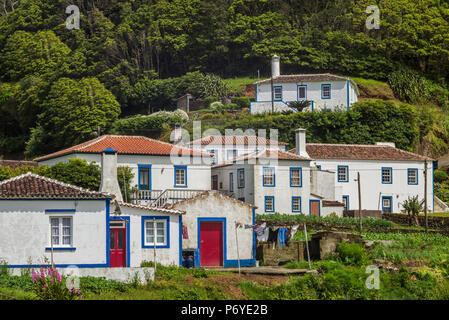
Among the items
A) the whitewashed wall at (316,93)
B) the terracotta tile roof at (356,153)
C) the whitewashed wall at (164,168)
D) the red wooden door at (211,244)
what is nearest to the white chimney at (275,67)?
the whitewashed wall at (316,93)

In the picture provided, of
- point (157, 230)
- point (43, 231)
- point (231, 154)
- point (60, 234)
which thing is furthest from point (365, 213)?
point (43, 231)

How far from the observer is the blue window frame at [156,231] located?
1335 inches

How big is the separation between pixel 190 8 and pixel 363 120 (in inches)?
1366

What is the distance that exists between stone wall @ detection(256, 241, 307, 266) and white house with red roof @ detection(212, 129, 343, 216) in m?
12.3

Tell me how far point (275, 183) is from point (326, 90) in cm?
2409

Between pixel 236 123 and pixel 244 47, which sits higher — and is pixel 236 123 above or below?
below

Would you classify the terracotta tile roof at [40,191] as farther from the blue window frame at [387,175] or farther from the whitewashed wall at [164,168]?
the blue window frame at [387,175]

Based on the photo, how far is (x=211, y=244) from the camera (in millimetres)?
37062

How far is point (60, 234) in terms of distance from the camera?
3052 centimetres

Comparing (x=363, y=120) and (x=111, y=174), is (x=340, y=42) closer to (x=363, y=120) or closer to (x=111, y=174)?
(x=363, y=120)

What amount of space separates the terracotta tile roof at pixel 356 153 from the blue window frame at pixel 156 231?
23115 mm

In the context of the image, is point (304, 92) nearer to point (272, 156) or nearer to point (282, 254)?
point (272, 156)
